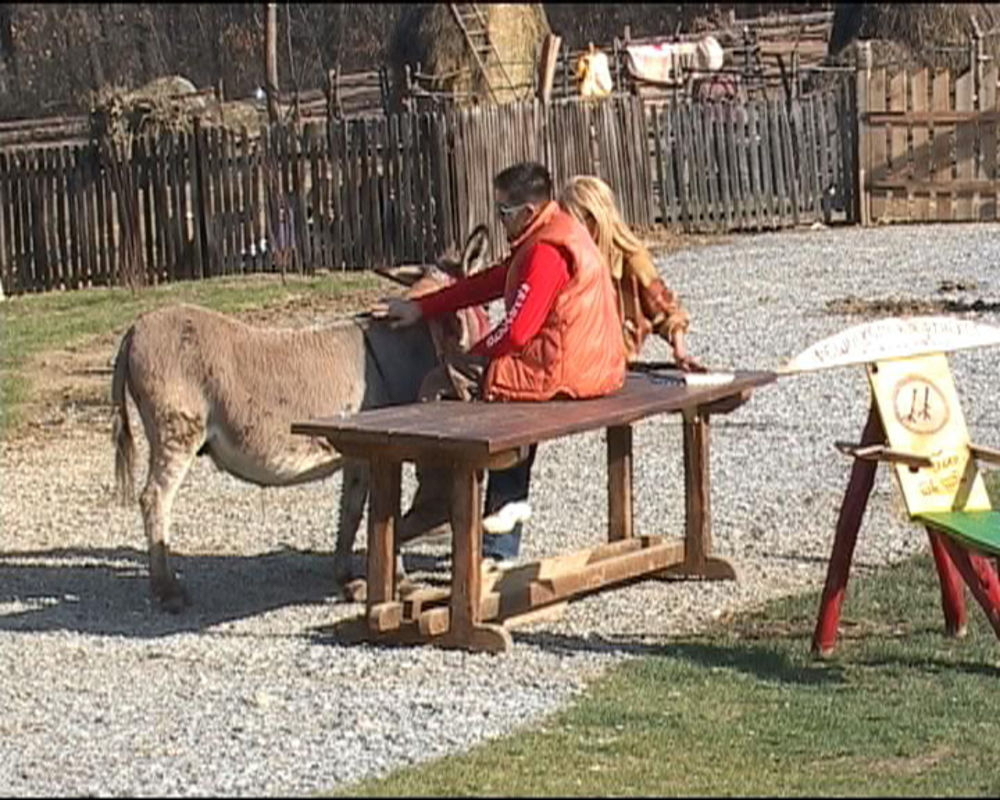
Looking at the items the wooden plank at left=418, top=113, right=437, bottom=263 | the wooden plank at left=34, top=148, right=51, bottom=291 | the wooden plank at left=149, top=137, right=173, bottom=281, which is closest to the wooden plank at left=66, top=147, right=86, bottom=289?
the wooden plank at left=34, top=148, right=51, bottom=291

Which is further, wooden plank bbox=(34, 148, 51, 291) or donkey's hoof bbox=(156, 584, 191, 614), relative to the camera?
wooden plank bbox=(34, 148, 51, 291)

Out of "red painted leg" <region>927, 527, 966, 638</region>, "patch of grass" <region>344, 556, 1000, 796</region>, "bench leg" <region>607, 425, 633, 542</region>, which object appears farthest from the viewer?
"bench leg" <region>607, 425, 633, 542</region>

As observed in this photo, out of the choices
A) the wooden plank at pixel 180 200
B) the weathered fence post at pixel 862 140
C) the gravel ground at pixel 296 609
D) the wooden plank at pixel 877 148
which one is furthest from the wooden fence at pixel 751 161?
the gravel ground at pixel 296 609

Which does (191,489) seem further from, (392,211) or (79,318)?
(392,211)

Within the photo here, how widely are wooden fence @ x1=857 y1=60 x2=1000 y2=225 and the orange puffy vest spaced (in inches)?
722

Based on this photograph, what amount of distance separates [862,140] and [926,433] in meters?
19.1

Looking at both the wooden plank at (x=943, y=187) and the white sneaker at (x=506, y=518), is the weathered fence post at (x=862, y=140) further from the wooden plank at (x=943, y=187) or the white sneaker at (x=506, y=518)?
the white sneaker at (x=506, y=518)

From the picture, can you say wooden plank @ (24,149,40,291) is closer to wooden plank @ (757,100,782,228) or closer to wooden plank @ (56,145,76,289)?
wooden plank @ (56,145,76,289)

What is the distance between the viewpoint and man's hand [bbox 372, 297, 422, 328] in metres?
9.83

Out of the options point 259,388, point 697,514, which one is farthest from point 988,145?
point 259,388

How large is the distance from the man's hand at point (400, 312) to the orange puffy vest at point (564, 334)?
0.56m

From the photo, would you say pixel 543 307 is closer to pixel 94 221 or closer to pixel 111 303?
pixel 111 303

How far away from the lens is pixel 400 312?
988cm

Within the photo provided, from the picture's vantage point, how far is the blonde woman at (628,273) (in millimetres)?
9898
